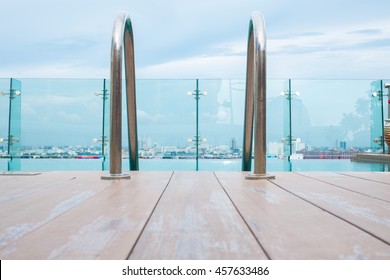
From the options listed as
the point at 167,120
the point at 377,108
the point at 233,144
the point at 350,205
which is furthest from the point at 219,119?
the point at 350,205

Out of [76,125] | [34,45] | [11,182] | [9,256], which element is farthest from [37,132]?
[9,256]

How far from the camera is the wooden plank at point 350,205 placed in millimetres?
565

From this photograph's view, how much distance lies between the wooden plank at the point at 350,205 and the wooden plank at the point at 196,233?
179 mm

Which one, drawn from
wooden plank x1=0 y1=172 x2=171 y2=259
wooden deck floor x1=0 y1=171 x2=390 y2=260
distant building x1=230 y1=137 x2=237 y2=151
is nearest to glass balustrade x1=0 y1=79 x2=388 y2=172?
distant building x1=230 y1=137 x2=237 y2=151

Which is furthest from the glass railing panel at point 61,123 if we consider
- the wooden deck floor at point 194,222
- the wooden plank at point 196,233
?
the wooden plank at point 196,233

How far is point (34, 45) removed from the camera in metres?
5.27

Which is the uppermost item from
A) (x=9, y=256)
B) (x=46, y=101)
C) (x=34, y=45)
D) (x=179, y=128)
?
(x=34, y=45)

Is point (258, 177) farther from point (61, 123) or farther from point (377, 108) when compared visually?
point (377, 108)

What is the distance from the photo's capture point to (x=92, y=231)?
0.52m

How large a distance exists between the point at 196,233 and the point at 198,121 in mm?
4021

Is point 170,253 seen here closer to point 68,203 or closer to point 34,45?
point 68,203

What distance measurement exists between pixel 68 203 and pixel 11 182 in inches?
19.8

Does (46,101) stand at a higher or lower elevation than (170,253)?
higher

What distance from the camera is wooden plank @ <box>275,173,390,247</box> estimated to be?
0.57 m
